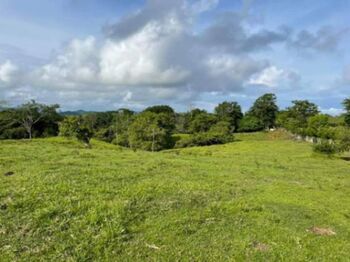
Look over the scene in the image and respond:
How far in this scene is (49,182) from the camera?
41.5ft

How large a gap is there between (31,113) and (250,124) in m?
75.7

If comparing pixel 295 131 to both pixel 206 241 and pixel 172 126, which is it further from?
pixel 206 241

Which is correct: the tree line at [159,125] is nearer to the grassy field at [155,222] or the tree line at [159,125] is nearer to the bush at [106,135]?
the bush at [106,135]

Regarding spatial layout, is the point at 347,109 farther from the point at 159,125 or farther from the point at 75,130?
the point at 75,130

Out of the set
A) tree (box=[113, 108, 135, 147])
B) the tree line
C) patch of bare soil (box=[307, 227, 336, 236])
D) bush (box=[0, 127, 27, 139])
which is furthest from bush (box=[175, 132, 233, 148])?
patch of bare soil (box=[307, 227, 336, 236])

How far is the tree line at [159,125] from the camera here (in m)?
85.7

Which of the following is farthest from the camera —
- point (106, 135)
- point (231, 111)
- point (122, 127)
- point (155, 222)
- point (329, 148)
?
point (231, 111)

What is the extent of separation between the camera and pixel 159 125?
338ft

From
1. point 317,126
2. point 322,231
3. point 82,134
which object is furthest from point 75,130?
point 317,126

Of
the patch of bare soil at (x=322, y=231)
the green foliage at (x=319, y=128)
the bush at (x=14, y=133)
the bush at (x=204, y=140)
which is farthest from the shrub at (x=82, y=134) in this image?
the patch of bare soil at (x=322, y=231)

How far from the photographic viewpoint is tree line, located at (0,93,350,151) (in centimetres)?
8569

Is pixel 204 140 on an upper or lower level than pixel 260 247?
lower

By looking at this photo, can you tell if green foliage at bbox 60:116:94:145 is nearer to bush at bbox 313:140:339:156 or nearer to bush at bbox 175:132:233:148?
bush at bbox 313:140:339:156

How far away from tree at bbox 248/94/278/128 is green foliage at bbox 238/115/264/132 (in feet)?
15.5
